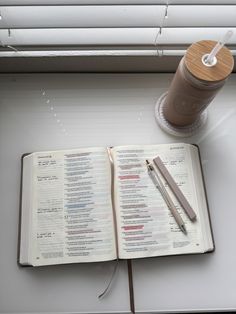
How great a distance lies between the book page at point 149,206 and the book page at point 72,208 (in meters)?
0.03

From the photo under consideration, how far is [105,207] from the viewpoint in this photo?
0.86m

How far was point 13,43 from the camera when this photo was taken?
0.97 metres

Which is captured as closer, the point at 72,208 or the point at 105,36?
the point at 72,208

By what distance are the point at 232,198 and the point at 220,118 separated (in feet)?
0.81

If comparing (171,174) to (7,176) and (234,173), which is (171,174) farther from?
(7,176)

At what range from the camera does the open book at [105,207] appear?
0.82m

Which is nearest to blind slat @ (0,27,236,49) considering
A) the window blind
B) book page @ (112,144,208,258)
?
the window blind

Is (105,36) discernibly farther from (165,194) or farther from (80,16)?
(165,194)

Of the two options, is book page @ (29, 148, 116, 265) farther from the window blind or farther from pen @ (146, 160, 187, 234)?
the window blind

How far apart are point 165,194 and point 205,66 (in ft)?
1.07

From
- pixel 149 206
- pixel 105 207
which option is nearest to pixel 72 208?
pixel 105 207

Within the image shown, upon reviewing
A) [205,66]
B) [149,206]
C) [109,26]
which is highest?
[109,26]

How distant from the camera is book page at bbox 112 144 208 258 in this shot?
2.72ft

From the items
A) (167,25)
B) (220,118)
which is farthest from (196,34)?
(220,118)
